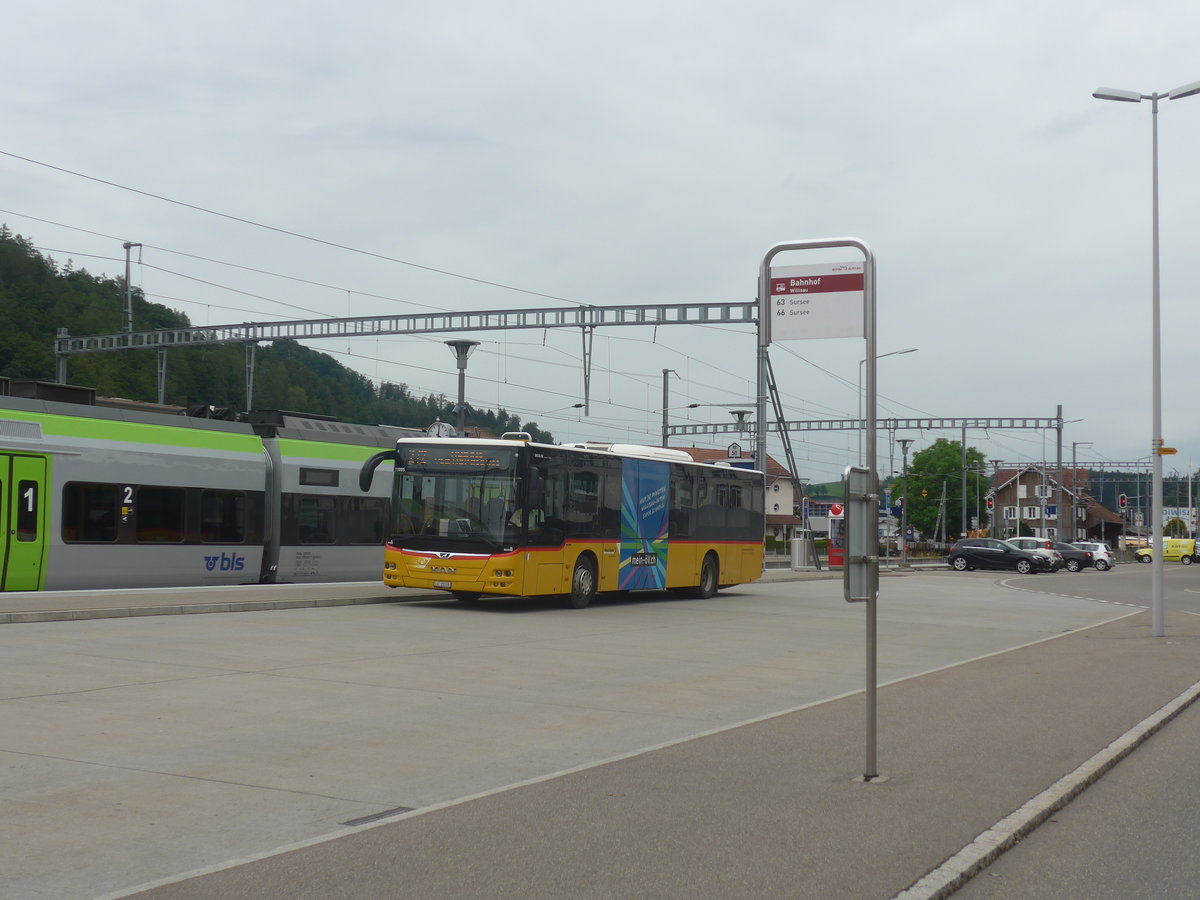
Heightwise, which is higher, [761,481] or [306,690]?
[761,481]

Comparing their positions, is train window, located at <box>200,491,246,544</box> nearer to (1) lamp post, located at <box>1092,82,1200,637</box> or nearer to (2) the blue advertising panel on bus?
(2) the blue advertising panel on bus

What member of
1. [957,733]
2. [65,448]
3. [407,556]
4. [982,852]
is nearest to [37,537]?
[65,448]

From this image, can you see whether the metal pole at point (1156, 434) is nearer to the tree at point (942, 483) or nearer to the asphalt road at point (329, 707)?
the asphalt road at point (329, 707)

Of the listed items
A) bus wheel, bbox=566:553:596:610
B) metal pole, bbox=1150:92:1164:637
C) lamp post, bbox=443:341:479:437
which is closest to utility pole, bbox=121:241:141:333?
lamp post, bbox=443:341:479:437

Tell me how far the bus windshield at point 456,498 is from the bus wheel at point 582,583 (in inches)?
86.4

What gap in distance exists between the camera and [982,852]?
553cm

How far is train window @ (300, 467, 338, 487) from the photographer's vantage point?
24.6 meters

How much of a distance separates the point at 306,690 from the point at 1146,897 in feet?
23.8

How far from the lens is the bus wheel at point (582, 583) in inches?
875

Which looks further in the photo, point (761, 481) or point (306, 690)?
point (761, 481)

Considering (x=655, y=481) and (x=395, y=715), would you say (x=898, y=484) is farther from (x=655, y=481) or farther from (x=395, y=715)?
(x=395, y=715)

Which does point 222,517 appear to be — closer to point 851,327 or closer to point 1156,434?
point 1156,434

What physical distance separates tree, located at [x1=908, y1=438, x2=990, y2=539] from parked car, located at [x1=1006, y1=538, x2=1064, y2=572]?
5343 cm

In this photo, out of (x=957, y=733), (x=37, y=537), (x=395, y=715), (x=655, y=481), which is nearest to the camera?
(x=957, y=733)
